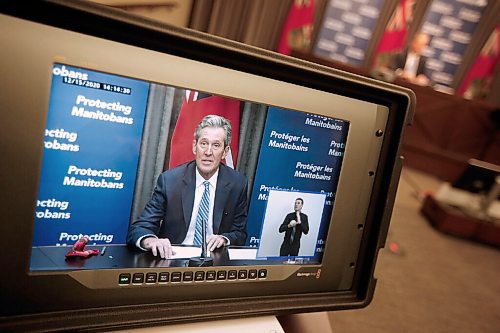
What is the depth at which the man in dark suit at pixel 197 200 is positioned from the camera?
1.36 ft

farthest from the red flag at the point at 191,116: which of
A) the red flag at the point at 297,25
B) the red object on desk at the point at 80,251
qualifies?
the red flag at the point at 297,25

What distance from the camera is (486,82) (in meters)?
5.77

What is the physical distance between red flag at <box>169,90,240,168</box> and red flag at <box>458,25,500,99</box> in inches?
239

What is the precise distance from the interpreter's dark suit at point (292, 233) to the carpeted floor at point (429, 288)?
13.3 inches

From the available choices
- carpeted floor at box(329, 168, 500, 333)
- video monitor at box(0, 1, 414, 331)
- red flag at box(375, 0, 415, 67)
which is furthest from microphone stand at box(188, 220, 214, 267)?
red flag at box(375, 0, 415, 67)

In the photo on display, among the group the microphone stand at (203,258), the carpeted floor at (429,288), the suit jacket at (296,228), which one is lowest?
the carpeted floor at (429,288)

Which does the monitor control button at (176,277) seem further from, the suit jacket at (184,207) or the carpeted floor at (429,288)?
the carpeted floor at (429,288)

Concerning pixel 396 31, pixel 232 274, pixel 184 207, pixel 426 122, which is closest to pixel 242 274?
pixel 232 274

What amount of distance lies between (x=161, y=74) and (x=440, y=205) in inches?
102

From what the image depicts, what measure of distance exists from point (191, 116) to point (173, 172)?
63 mm

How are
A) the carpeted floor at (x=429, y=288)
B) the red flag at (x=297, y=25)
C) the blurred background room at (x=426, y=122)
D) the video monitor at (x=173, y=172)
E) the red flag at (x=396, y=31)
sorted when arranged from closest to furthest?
the video monitor at (x=173, y=172), the carpeted floor at (x=429, y=288), the blurred background room at (x=426, y=122), the red flag at (x=297, y=25), the red flag at (x=396, y=31)

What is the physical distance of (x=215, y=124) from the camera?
1.40ft

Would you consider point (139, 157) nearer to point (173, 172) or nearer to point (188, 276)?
point (173, 172)

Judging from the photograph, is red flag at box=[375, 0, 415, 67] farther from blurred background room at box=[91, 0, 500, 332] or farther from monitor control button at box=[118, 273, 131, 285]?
monitor control button at box=[118, 273, 131, 285]
